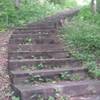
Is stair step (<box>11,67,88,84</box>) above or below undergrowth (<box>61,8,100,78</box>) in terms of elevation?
below

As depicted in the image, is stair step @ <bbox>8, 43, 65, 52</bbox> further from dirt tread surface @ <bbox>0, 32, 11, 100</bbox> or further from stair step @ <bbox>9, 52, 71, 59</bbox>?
stair step @ <bbox>9, 52, 71, 59</bbox>

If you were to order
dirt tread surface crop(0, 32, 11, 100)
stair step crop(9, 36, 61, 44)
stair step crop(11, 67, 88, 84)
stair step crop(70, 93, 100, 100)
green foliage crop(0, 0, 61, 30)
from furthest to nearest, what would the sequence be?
1. green foliage crop(0, 0, 61, 30)
2. stair step crop(9, 36, 61, 44)
3. stair step crop(11, 67, 88, 84)
4. dirt tread surface crop(0, 32, 11, 100)
5. stair step crop(70, 93, 100, 100)

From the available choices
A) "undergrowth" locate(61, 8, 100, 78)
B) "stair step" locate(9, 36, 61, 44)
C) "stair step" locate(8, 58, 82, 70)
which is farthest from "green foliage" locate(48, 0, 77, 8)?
"stair step" locate(8, 58, 82, 70)

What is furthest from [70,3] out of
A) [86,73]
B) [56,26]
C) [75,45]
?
[86,73]

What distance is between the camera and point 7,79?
582 centimetres

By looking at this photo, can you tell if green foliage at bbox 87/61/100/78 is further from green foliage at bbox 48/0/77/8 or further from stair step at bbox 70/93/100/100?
green foliage at bbox 48/0/77/8

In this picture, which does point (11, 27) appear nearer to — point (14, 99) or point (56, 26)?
point (56, 26)

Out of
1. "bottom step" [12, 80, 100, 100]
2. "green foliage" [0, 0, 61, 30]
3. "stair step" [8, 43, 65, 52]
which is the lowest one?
"bottom step" [12, 80, 100, 100]

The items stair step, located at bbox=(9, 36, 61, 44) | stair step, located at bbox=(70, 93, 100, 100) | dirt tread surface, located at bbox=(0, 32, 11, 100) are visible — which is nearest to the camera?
stair step, located at bbox=(70, 93, 100, 100)

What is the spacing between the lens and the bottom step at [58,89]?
496 centimetres

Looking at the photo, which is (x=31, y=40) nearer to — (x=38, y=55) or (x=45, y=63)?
(x=38, y=55)

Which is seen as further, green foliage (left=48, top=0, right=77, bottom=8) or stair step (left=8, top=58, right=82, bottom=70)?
green foliage (left=48, top=0, right=77, bottom=8)

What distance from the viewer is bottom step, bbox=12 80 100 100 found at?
16.3 feet

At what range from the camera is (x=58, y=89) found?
5195 millimetres
